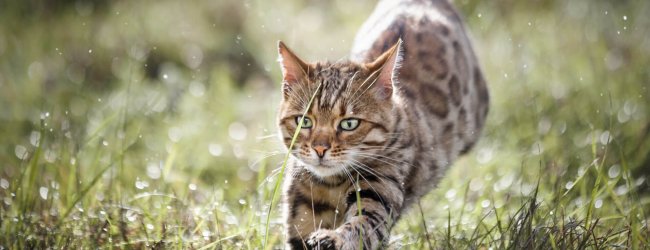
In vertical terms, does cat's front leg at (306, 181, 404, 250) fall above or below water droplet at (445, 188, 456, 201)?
below

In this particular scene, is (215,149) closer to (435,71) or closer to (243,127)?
(243,127)

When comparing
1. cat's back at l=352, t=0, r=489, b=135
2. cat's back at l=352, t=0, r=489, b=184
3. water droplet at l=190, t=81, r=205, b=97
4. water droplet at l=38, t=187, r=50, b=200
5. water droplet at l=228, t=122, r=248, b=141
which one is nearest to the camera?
water droplet at l=38, t=187, r=50, b=200

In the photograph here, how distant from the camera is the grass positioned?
3.10 meters

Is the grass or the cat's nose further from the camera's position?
the grass

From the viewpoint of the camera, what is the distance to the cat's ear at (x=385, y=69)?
3.06 meters

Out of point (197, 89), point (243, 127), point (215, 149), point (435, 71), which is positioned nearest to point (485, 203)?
point (435, 71)

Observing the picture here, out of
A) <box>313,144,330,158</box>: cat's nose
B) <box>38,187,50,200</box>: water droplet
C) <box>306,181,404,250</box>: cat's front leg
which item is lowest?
<box>306,181,404,250</box>: cat's front leg

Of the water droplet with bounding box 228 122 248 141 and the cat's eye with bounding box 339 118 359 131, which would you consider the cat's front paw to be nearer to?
the cat's eye with bounding box 339 118 359 131

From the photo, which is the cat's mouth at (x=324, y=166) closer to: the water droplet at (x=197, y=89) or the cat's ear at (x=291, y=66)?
the cat's ear at (x=291, y=66)

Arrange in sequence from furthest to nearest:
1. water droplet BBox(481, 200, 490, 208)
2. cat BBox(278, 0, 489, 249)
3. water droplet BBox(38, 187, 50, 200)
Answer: water droplet BBox(481, 200, 490, 208)
water droplet BBox(38, 187, 50, 200)
cat BBox(278, 0, 489, 249)

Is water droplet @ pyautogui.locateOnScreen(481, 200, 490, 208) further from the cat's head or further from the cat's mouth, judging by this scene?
the cat's mouth

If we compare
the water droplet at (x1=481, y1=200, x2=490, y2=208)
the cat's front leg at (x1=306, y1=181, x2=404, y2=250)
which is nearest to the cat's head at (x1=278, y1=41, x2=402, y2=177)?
the cat's front leg at (x1=306, y1=181, x2=404, y2=250)

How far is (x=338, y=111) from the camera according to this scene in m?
3.02

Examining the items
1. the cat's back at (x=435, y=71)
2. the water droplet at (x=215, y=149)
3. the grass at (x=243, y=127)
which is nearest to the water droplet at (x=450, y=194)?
the grass at (x=243, y=127)
